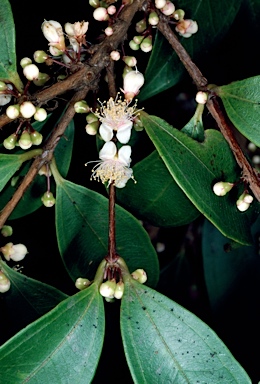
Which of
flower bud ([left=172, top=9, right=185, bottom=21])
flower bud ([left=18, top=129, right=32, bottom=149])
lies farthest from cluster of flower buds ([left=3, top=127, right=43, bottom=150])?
flower bud ([left=172, top=9, right=185, bottom=21])

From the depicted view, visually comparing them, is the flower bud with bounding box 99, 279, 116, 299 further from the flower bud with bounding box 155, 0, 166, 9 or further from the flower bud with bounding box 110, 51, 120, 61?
the flower bud with bounding box 155, 0, 166, 9

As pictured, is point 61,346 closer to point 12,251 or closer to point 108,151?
point 12,251

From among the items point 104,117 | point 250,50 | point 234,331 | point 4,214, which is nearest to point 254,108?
point 104,117

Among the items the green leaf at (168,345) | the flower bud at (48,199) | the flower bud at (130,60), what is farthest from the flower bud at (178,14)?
the green leaf at (168,345)

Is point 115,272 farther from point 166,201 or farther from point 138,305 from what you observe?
point 166,201

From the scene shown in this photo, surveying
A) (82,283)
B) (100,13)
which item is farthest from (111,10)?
(82,283)
